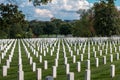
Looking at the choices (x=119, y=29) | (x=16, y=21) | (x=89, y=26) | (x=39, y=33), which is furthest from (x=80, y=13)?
(x=16, y=21)

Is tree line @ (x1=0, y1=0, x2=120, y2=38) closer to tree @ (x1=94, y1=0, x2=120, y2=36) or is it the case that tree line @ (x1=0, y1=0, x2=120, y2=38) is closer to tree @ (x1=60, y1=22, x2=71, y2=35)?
tree @ (x1=94, y1=0, x2=120, y2=36)

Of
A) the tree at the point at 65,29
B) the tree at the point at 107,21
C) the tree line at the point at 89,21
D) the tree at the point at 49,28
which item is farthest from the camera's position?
the tree at the point at 49,28

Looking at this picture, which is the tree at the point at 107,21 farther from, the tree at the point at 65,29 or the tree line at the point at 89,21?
the tree at the point at 65,29

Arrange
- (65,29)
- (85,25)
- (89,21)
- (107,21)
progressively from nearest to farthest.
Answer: (107,21)
(89,21)
(85,25)
(65,29)

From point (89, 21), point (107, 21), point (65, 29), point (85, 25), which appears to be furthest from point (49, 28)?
point (107, 21)

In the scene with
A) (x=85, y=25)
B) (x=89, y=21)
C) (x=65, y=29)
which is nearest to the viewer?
(x=89, y=21)

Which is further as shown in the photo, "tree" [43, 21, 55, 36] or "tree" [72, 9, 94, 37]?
"tree" [43, 21, 55, 36]

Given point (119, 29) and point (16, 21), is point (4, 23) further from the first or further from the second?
point (119, 29)

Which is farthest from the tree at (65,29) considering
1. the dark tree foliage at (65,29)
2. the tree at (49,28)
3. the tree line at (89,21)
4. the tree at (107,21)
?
the tree at (107,21)

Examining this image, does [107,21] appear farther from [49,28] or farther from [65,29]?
[49,28]

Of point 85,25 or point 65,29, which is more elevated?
point 65,29

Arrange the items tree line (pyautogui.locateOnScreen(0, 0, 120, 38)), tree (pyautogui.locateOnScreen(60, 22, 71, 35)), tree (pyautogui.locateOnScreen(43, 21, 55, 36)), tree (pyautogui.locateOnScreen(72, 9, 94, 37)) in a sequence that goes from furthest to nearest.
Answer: tree (pyautogui.locateOnScreen(43, 21, 55, 36)) < tree (pyautogui.locateOnScreen(60, 22, 71, 35)) < tree (pyautogui.locateOnScreen(72, 9, 94, 37)) < tree line (pyautogui.locateOnScreen(0, 0, 120, 38))

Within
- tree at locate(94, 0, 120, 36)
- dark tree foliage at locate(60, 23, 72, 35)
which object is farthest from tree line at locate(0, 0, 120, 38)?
dark tree foliage at locate(60, 23, 72, 35)

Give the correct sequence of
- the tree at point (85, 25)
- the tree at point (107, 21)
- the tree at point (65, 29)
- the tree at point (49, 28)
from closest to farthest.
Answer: the tree at point (107, 21), the tree at point (85, 25), the tree at point (65, 29), the tree at point (49, 28)
